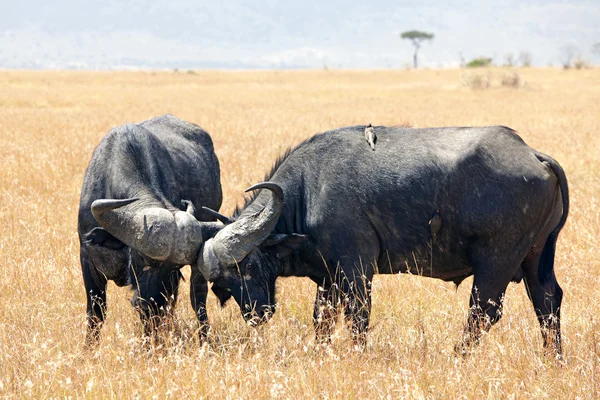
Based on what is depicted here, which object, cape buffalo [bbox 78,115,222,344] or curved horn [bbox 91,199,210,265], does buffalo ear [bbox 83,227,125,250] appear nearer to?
cape buffalo [bbox 78,115,222,344]

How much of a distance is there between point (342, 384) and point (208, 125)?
1815cm

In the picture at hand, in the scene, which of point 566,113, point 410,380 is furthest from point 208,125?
point 410,380

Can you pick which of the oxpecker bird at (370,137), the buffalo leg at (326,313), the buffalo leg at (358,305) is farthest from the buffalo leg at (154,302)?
the oxpecker bird at (370,137)

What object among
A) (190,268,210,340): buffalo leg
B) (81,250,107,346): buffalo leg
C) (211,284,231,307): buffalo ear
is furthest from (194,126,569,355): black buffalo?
(81,250,107,346): buffalo leg

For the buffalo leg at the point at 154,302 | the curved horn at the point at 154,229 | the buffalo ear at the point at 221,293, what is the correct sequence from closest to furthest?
the curved horn at the point at 154,229
the buffalo leg at the point at 154,302
the buffalo ear at the point at 221,293

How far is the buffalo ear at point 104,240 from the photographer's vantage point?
20.3 feet

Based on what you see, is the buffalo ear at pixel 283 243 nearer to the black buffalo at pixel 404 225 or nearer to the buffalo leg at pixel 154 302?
the black buffalo at pixel 404 225

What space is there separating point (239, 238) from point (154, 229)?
665 millimetres

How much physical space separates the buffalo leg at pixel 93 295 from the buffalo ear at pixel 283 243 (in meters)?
1.49

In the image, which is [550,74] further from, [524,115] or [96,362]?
[96,362]

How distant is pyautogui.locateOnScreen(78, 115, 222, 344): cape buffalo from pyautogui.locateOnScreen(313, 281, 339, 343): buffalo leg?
3.05 ft

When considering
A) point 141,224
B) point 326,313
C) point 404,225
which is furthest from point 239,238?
point 404,225

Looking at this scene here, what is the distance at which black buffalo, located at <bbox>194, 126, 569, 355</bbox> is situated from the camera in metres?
6.04

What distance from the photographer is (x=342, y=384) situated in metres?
4.94
